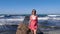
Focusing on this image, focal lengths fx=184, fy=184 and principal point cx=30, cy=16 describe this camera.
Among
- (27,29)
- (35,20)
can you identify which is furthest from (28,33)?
(35,20)

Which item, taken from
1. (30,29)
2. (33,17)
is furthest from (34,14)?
(30,29)

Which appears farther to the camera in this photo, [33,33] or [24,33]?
[33,33]

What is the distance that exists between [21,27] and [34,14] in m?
1.11

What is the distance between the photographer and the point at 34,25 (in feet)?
37.2

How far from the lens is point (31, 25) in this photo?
37.4 feet

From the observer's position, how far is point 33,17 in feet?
Result: 36.7

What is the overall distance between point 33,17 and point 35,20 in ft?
0.79

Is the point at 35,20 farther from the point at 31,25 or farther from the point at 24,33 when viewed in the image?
the point at 24,33

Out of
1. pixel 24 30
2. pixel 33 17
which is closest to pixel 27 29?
pixel 24 30

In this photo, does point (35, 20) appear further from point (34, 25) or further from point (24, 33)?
point (24, 33)

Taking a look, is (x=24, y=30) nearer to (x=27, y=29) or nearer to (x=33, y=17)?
(x=27, y=29)

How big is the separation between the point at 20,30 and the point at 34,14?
4.19 feet

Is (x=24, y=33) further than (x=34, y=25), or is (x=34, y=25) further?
(x=34, y=25)

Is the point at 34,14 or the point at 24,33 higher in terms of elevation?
the point at 34,14
